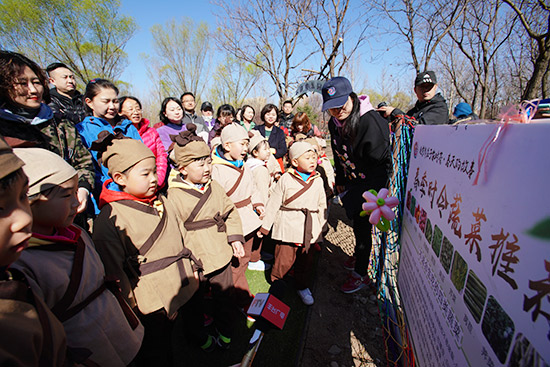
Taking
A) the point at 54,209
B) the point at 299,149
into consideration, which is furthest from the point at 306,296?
the point at 54,209

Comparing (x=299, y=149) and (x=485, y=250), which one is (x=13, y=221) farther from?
(x=299, y=149)

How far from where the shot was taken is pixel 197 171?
2.04m

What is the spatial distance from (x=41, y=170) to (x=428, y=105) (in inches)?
145

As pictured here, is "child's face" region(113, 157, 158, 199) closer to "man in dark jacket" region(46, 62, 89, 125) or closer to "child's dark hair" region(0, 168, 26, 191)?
"child's dark hair" region(0, 168, 26, 191)

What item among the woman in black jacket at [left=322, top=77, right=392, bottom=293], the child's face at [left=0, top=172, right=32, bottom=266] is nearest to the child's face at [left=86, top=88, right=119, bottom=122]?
the woman in black jacket at [left=322, top=77, right=392, bottom=293]

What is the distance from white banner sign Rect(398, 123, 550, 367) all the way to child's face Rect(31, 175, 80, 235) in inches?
64.2

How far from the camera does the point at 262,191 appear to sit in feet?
10.6

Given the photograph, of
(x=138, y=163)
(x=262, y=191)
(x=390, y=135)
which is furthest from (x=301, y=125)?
(x=138, y=163)

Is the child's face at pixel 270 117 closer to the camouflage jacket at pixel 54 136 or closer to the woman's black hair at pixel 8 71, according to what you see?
the camouflage jacket at pixel 54 136

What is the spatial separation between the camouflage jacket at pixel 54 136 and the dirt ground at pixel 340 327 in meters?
2.36

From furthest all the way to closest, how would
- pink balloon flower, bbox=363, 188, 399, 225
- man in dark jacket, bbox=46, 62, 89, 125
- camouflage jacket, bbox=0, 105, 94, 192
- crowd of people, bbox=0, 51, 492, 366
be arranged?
man in dark jacket, bbox=46, 62, 89, 125 → pink balloon flower, bbox=363, 188, 399, 225 → camouflage jacket, bbox=0, 105, 94, 192 → crowd of people, bbox=0, 51, 492, 366

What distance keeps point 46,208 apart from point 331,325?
2431 millimetres

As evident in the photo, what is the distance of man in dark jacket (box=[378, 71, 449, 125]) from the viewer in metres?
2.91

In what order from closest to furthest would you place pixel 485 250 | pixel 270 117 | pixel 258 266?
pixel 485 250 < pixel 258 266 < pixel 270 117
